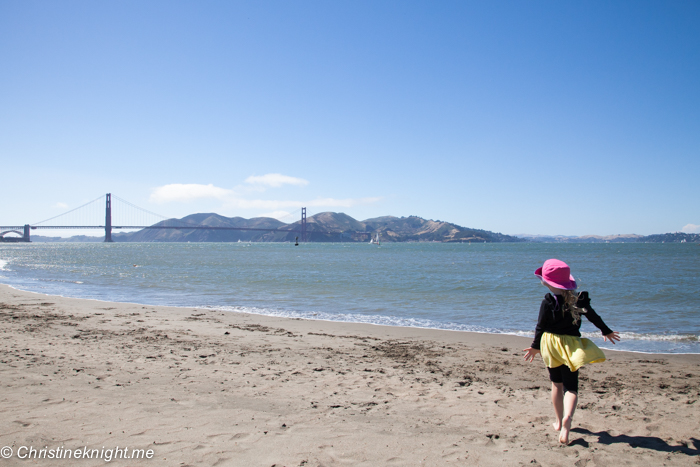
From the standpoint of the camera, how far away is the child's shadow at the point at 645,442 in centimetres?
317

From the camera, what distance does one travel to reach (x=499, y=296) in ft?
49.6

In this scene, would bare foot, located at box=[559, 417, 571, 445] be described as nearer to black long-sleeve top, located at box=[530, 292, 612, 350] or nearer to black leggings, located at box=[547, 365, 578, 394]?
black leggings, located at box=[547, 365, 578, 394]

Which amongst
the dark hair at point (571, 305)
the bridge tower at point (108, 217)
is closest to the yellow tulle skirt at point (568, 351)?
the dark hair at point (571, 305)

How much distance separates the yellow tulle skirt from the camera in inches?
122

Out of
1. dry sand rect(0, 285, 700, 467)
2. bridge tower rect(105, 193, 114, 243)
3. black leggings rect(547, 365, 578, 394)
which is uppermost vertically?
bridge tower rect(105, 193, 114, 243)

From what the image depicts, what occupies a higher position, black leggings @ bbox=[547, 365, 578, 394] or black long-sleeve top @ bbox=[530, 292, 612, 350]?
black long-sleeve top @ bbox=[530, 292, 612, 350]

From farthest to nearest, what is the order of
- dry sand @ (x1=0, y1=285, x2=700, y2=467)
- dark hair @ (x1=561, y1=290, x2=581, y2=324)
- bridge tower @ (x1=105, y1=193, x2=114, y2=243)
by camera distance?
bridge tower @ (x1=105, y1=193, x2=114, y2=243) → dark hair @ (x1=561, y1=290, x2=581, y2=324) → dry sand @ (x1=0, y1=285, x2=700, y2=467)

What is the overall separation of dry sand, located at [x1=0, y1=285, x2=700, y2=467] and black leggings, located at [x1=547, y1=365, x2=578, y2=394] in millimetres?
469

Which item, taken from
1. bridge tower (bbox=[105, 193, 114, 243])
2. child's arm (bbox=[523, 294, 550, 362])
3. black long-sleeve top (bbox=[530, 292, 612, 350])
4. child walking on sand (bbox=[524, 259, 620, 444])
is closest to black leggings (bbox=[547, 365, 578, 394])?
child walking on sand (bbox=[524, 259, 620, 444])

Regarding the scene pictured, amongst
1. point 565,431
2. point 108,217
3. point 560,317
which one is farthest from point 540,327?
point 108,217

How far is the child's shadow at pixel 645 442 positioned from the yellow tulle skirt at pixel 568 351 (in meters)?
0.70

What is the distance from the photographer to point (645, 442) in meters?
3.30

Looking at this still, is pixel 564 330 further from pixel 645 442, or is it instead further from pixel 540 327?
pixel 645 442

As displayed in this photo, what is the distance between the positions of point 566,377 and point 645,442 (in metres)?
0.88
